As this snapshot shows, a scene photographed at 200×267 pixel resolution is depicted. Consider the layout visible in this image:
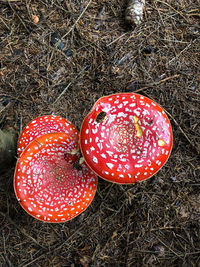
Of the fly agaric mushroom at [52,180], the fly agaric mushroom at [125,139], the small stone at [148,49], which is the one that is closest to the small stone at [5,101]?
the fly agaric mushroom at [52,180]

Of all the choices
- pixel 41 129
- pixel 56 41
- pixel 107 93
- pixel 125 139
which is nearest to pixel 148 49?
pixel 107 93

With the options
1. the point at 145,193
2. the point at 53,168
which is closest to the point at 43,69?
the point at 53,168

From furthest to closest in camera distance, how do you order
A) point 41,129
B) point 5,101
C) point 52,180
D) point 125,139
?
point 5,101 < point 41,129 < point 52,180 < point 125,139

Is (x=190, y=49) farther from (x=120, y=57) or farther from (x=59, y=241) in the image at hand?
(x=59, y=241)

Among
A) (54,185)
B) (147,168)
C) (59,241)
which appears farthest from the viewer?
(59,241)

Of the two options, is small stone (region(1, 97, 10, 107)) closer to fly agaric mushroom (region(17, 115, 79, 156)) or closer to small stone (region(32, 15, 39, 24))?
fly agaric mushroom (region(17, 115, 79, 156))

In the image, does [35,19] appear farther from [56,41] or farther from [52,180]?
[52,180]
